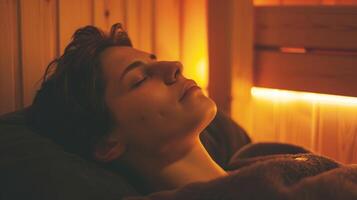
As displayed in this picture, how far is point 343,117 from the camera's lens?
2.04 metres

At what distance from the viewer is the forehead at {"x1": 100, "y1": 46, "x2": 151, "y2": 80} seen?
4.29ft

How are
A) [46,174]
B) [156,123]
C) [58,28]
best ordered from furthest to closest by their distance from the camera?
[58,28] → [156,123] → [46,174]

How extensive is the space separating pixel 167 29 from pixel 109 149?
916mm

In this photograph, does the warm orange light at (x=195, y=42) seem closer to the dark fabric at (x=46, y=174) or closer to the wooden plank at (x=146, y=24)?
the wooden plank at (x=146, y=24)

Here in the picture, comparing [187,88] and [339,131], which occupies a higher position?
[187,88]

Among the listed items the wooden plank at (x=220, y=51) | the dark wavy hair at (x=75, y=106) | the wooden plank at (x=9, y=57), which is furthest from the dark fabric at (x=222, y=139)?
the wooden plank at (x=9, y=57)

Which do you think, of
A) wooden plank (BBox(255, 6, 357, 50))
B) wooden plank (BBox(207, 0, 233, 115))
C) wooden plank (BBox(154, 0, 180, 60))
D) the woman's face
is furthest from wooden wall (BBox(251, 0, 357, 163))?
the woman's face

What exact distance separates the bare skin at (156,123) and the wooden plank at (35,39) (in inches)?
14.7

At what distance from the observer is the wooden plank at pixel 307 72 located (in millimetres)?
1964

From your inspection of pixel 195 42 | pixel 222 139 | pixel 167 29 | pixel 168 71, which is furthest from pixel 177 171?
pixel 195 42

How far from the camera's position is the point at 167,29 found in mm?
2107

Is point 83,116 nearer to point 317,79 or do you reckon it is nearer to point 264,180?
point 264,180

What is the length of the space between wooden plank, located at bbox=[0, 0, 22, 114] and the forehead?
1.19 feet

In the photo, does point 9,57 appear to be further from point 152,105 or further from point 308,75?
point 308,75
